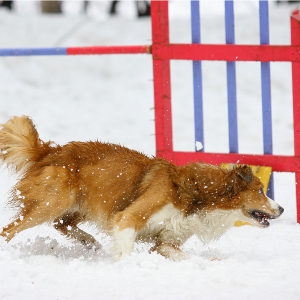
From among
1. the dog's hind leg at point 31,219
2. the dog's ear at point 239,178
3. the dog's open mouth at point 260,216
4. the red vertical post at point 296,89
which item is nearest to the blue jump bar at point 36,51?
the dog's hind leg at point 31,219

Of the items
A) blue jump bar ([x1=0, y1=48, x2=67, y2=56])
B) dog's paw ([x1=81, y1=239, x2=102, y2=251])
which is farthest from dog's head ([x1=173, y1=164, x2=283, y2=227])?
blue jump bar ([x1=0, y1=48, x2=67, y2=56])

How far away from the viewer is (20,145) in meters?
3.74

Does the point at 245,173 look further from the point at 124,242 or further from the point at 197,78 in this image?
the point at 197,78

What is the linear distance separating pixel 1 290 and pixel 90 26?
10.4 meters

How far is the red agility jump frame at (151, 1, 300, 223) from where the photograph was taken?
4.38m

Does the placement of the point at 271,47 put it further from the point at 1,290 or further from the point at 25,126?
the point at 1,290

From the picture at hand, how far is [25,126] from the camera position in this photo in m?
3.79

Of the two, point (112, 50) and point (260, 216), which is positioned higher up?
point (112, 50)

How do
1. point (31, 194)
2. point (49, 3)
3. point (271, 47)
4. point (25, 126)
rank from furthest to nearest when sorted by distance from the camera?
point (49, 3) → point (271, 47) → point (25, 126) → point (31, 194)

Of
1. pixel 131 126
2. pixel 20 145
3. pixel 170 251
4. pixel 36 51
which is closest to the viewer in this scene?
pixel 170 251

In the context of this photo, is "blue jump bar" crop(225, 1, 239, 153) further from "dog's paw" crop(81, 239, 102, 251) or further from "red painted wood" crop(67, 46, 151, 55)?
"dog's paw" crop(81, 239, 102, 251)

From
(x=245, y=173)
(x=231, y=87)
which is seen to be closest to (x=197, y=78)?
(x=231, y=87)

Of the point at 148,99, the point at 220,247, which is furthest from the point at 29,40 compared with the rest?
the point at 220,247

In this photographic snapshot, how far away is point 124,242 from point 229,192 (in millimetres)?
912
